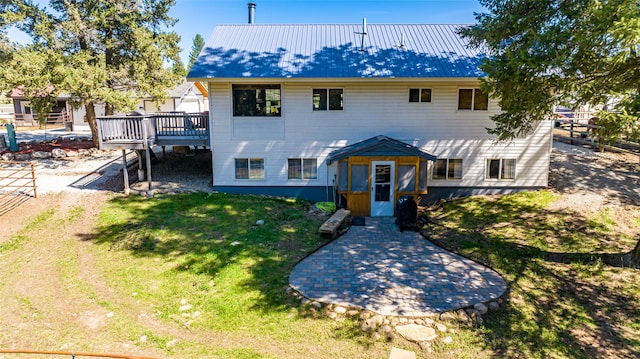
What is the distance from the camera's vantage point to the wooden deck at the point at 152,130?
15.3 meters

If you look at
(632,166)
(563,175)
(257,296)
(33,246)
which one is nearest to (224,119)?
(33,246)

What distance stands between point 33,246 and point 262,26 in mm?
12355

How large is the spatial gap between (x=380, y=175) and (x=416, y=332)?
25.7 ft

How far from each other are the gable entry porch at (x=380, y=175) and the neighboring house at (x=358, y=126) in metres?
0.04

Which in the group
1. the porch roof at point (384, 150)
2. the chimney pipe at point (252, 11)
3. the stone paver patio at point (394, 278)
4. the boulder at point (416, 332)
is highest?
the chimney pipe at point (252, 11)

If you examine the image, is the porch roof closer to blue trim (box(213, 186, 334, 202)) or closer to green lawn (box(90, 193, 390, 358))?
blue trim (box(213, 186, 334, 202))

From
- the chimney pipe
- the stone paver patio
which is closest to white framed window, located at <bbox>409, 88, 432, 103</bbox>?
the stone paver patio

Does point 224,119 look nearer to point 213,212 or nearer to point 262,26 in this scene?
point 213,212

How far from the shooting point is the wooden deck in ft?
50.1

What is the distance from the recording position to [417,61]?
50.2 feet

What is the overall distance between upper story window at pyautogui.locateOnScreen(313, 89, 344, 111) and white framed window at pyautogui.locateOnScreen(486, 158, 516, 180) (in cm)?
625

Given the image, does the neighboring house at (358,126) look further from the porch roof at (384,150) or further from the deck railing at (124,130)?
→ the deck railing at (124,130)

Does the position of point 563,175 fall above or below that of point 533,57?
below

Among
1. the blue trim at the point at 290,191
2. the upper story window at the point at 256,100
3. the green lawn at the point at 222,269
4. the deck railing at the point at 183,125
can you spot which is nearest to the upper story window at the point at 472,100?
the blue trim at the point at 290,191
